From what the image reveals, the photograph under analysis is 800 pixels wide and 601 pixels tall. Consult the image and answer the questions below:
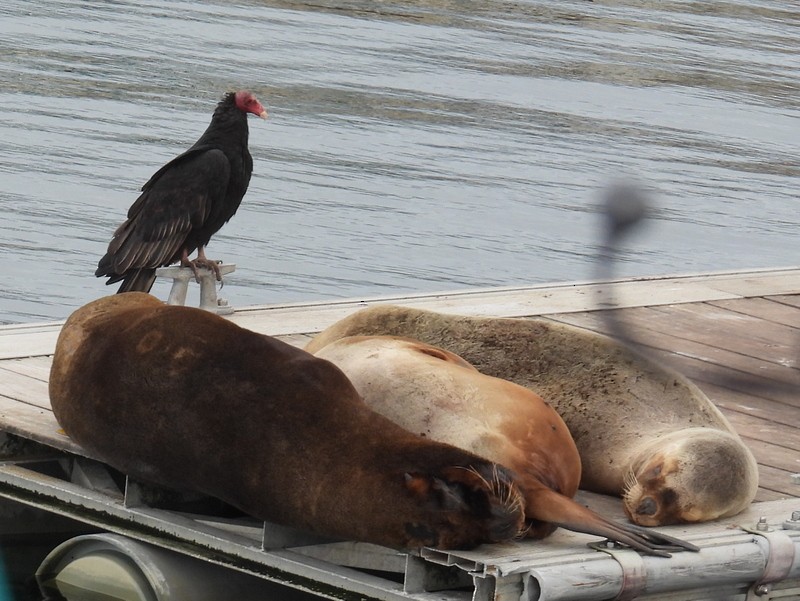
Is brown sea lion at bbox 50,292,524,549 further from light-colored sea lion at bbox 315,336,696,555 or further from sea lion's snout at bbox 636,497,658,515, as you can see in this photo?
sea lion's snout at bbox 636,497,658,515

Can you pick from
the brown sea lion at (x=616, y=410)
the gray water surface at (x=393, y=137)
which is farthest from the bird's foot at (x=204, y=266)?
the brown sea lion at (x=616, y=410)

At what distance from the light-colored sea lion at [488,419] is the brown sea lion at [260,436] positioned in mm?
185

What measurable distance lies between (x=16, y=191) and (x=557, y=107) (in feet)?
26.6

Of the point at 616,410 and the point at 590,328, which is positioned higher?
the point at 616,410

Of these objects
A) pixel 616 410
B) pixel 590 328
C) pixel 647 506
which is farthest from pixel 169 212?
pixel 647 506

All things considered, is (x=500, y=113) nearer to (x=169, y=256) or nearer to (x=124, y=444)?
(x=169, y=256)

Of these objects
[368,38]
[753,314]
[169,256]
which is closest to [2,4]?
[368,38]

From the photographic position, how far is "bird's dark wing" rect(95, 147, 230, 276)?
8.52m

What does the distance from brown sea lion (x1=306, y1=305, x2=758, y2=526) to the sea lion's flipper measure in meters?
0.23

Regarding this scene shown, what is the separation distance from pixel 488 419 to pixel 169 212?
4425mm

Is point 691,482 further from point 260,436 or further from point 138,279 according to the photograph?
point 138,279

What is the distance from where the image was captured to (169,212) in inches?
336

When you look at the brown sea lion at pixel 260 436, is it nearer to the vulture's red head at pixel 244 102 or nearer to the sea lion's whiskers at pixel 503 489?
the sea lion's whiskers at pixel 503 489

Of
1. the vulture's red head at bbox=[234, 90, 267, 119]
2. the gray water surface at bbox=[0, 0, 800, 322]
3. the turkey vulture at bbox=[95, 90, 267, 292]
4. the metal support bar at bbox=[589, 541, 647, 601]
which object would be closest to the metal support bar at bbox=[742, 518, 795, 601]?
the metal support bar at bbox=[589, 541, 647, 601]
